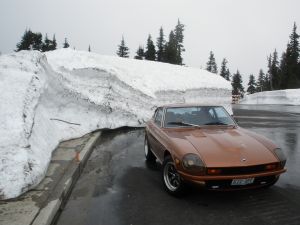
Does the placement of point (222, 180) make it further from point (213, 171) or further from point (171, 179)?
point (171, 179)

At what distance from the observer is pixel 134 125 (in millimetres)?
13219

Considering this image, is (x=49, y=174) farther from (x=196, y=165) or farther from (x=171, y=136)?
(x=196, y=165)

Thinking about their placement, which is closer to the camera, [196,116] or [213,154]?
[213,154]

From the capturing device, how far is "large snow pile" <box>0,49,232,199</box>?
5254 millimetres

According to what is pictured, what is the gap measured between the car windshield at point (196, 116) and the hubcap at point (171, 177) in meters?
1.06

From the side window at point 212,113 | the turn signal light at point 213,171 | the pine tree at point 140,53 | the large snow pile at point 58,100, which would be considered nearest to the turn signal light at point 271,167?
the turn signal light at point 213,171

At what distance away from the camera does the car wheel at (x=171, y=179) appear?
499 cm

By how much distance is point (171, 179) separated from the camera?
17.4ft

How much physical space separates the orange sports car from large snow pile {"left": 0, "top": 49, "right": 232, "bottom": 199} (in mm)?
2229

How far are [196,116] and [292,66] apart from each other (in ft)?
221

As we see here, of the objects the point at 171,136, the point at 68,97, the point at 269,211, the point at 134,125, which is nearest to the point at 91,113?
the point at 68,97

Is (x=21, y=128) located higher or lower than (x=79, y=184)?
higher

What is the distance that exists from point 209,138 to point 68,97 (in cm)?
654

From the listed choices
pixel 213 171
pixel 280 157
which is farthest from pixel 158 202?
pixel 280 157
